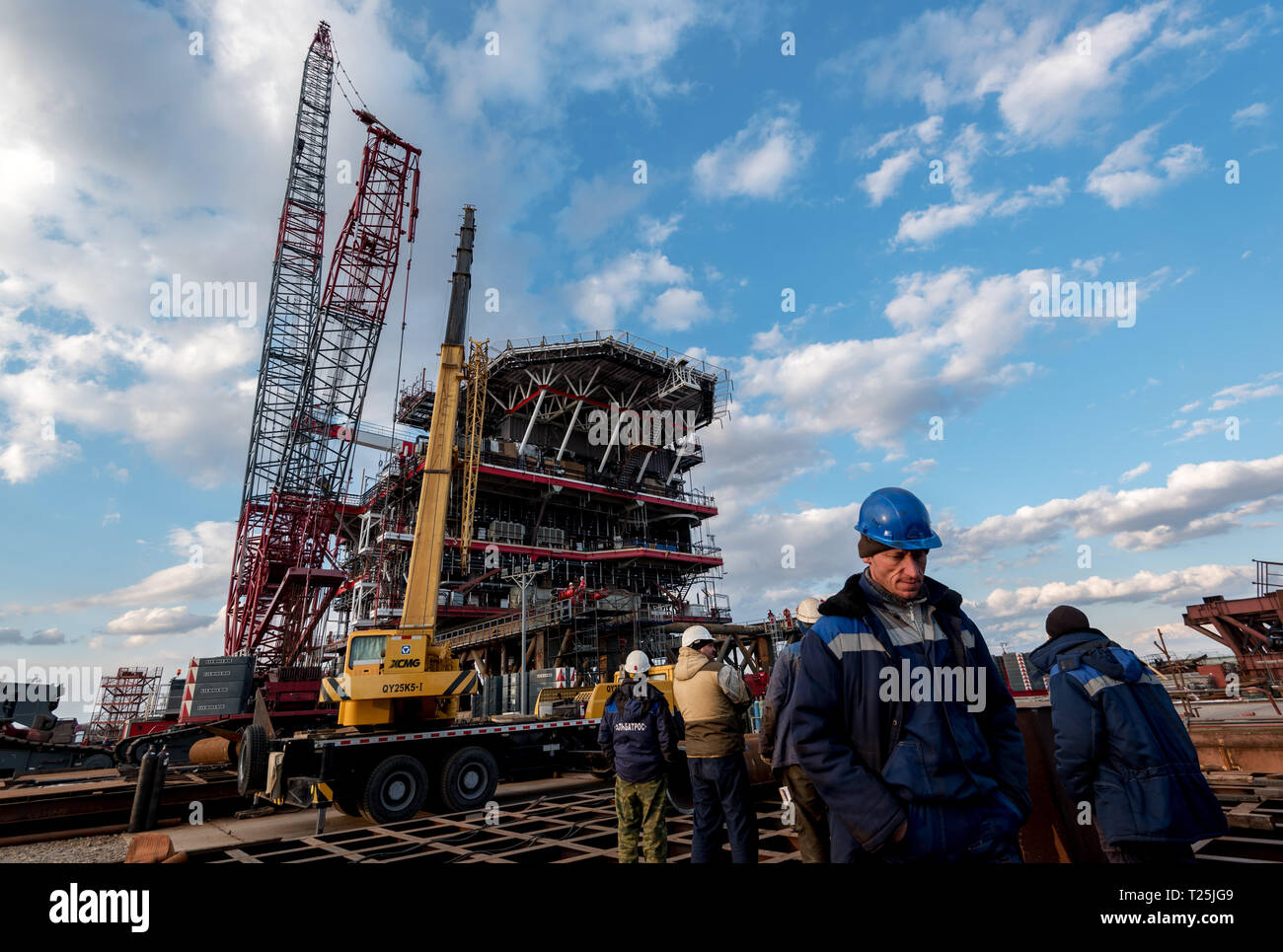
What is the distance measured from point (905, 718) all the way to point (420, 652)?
10.5 meters

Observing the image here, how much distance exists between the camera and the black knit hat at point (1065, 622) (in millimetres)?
3443

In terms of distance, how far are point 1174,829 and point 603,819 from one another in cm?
718

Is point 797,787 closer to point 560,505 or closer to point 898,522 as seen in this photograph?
point 898,522

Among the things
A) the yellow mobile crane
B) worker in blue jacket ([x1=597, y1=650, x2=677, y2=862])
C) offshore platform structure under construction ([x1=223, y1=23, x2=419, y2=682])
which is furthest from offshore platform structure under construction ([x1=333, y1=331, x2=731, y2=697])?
worker in blue jacket ([x1=597, y1=650, x2=677, y2=862])

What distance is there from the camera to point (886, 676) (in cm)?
244

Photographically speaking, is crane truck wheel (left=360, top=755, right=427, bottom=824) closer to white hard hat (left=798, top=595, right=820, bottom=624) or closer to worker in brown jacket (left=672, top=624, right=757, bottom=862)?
worker in brown jacket (left=672, top=624, right=757, bottom=862)

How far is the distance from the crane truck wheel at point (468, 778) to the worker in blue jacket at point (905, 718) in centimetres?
Result: 1010

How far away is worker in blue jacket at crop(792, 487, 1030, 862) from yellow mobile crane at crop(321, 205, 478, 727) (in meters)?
10.1

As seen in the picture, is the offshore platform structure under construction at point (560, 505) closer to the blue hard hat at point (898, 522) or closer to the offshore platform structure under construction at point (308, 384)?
the offshore platform structure under construction at point (308, 384)

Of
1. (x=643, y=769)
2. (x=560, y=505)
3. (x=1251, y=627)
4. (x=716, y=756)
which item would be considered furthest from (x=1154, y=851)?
(x=560, y=505)

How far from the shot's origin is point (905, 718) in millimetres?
2430

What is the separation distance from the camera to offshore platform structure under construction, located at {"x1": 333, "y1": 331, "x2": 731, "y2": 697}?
40.4m
